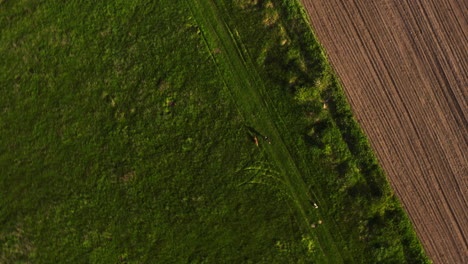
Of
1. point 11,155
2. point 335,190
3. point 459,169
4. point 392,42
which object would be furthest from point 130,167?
point 459,169

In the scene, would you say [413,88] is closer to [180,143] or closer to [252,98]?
[252,98]

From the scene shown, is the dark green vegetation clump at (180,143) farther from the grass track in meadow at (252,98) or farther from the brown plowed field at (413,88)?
the brown plowed field at (413,88)

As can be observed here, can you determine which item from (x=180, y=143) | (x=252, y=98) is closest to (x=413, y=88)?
(x=252, y=98)

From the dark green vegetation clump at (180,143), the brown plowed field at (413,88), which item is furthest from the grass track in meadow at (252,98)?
the brown plowed field at (413,88)

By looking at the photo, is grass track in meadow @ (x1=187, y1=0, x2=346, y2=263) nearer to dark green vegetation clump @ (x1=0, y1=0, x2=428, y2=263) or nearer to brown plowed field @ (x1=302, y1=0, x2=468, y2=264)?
dark green vegetation clump @ (x1=0, y1=0, x2=428, y2=263)

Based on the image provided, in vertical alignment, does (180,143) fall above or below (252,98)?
below

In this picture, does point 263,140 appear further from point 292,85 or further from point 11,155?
point 11,155
